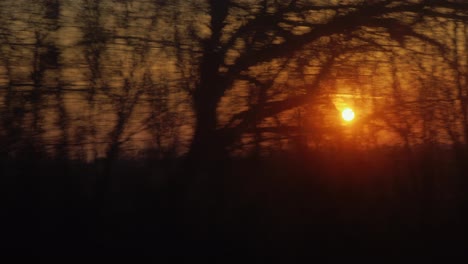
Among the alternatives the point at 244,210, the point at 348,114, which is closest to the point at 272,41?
the point at 348,114

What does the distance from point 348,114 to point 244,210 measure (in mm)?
2069

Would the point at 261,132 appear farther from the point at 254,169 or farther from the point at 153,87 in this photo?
the point at 153,87

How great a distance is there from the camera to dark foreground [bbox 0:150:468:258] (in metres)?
7.26

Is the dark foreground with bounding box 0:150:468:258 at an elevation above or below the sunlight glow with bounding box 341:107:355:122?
below

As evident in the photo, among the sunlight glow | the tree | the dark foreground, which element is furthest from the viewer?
the sunlight glow

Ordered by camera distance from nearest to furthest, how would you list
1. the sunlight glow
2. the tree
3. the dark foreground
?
1. the dark foreground
2. the tree
3. the sunlight glow

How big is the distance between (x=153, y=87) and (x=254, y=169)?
63.9 inches

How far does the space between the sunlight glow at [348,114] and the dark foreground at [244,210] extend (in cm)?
57

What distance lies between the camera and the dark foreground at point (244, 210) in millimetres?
7262

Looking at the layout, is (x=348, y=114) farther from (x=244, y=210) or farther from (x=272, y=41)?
(x=244, y=210)

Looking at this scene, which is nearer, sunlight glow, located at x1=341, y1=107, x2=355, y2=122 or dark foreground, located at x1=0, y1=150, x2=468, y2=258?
dark foreground, located at x1=0, y1=150, x2=468, y2=258

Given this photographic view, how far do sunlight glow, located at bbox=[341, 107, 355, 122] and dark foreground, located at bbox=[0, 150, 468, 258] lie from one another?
1.87 feet

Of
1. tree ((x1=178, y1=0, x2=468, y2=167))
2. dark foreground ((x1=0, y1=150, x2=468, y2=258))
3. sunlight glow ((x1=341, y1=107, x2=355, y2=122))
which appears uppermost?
tree ((x1=178, y1=0, x2=468, y2=167))

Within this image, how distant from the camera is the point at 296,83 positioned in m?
8.62
